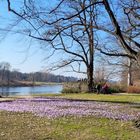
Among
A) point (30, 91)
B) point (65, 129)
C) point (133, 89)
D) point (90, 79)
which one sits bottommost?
point (65, 129)

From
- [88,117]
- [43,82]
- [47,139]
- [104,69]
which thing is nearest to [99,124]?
[88,117]

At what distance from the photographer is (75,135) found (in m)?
11.7

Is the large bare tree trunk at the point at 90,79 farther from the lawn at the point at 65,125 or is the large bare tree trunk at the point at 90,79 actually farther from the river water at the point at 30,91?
the lawn at the point at 65,125

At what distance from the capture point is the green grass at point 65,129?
11.5m

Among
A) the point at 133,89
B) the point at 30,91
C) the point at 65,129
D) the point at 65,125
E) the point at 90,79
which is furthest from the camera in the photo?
the point at 30,91

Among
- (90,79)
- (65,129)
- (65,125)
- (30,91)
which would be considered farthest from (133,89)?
(65,129)

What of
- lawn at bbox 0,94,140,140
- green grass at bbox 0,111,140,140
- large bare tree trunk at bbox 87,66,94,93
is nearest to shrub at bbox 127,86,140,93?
large bare tree trunk at bbox 87,66,94,93

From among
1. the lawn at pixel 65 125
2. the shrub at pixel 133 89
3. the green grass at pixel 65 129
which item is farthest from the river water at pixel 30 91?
the green grass at pixel 65 129

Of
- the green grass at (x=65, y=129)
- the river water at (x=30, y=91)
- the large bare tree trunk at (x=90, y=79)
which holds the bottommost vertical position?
the green grass at (x=65, y=129)

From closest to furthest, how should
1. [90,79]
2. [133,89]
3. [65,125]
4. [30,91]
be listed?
[65,125] < [90,79] < [133,89] < [30,91]

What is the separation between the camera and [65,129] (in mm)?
12625

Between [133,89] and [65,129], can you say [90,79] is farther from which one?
[65,129]

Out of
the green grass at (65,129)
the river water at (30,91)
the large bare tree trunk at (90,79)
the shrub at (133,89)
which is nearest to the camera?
the green grass at (65,129)

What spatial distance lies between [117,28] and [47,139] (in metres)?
4.99
